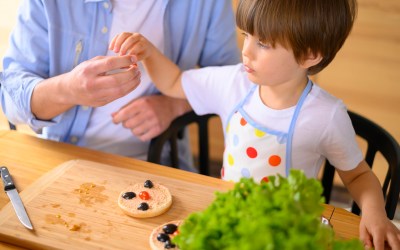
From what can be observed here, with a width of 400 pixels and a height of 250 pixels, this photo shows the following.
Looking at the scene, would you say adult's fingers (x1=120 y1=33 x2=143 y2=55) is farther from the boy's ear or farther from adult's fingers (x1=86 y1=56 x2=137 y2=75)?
the boy's ear

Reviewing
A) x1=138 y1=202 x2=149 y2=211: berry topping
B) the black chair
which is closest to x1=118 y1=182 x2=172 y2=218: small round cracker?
x1=138 y1=202 x2=149 y2=211: berry topping

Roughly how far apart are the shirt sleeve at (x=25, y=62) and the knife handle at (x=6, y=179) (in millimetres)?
234

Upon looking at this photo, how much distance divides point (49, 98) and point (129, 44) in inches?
9.7

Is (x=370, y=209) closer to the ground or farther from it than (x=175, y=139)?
farther from it

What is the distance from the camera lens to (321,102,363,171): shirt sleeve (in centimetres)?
111

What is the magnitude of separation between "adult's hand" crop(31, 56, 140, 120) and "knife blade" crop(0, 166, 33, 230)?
227 millimetres

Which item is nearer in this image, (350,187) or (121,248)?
(121,248)

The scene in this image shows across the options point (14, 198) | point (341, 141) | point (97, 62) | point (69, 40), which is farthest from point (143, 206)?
point (69, 40)

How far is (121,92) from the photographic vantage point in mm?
1158

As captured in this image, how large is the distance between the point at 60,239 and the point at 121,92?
40cm

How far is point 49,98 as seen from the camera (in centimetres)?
122

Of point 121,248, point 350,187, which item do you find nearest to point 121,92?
point 121,248

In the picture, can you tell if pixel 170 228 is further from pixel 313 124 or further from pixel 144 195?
pixel 313 124

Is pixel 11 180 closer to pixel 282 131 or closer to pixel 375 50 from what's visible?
pixel 282 131
